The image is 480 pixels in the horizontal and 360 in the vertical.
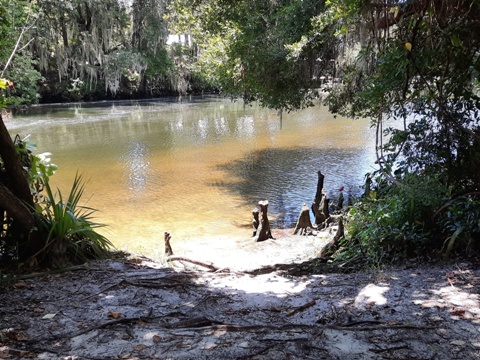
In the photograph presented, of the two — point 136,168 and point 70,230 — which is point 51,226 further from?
point 136,168

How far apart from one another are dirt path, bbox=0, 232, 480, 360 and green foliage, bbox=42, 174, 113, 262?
0.27m

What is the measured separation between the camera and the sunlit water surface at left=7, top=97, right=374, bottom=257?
10.2 m

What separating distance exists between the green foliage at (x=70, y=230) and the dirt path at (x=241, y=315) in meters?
0.27

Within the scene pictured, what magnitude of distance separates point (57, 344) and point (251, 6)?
1074 centimetres

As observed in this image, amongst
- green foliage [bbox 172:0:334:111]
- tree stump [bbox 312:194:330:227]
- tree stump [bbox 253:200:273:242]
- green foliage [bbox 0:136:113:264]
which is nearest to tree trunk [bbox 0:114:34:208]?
green foliage [bbox 0:136:113:264]

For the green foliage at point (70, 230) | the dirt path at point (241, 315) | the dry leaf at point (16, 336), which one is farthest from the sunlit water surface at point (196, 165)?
the dry leaf at point (16, 336)

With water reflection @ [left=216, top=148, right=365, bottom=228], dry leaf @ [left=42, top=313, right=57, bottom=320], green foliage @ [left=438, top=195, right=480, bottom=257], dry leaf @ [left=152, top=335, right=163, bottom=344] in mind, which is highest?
green foliage @ [left=438, top=195, right=480, bottom=257]

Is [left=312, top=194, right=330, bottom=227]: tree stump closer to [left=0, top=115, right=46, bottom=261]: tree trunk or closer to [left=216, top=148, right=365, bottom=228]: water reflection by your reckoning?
[left=216, top=148, right=365, bottom=228]: water reflection

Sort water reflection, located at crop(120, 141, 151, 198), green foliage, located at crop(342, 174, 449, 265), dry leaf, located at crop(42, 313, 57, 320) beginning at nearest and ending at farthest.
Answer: dry leaf, located at crop(42, 313, 57, 320)
green foliage, located at crop(342, 174, 449, 265)
water reflection, located at crop(120, 141, 151, 198)

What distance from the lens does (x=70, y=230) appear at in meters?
4.25

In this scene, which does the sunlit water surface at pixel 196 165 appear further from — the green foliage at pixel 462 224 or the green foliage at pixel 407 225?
the green foliage at pixel 462 224

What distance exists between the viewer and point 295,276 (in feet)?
15.9

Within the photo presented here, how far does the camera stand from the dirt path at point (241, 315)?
244 cm

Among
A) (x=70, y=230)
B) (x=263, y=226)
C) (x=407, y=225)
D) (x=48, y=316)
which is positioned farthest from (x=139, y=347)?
(x=263, y=226)
